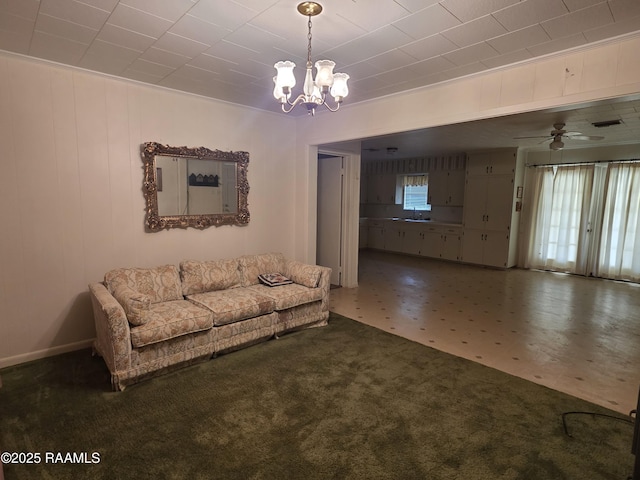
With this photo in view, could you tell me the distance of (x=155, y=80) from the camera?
11.8 ft

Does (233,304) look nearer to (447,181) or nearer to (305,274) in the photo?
(305,274)

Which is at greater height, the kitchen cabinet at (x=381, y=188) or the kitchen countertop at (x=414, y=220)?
the kitchen cabinet at (x=381, y=188)

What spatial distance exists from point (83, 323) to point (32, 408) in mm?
1140

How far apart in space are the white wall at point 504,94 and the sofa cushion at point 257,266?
1774 mm

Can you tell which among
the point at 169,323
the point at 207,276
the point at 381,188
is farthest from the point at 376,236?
the point at 169,323

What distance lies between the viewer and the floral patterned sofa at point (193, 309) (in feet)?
9.05

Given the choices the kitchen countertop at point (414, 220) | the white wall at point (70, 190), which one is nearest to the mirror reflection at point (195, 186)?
the white wall at point (70, 190)

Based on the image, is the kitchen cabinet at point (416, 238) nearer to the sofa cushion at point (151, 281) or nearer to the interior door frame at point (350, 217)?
the interior door frame at point (350, 217)

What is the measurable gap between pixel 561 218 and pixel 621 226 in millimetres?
976

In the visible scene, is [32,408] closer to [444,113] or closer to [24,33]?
[24,33]

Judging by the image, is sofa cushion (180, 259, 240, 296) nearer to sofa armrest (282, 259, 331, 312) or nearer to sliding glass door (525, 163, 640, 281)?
sofa armrest (282, 259, 331, 312)

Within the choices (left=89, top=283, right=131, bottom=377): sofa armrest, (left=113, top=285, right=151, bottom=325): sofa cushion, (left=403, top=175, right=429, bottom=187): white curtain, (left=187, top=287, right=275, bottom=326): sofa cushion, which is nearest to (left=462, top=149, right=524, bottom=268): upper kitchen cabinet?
(left=403, top=175, right=429, bottom=187): white curtain

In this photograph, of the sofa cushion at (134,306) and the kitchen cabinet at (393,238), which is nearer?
the sofa cushion at (134,306)

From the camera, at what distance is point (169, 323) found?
2.92m
